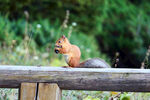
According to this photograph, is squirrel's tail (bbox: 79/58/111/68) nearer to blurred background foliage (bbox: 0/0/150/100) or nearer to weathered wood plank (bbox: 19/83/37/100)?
weathered wood plank (bbox: 19/83/37/100)

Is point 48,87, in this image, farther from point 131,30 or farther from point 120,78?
point 131,30

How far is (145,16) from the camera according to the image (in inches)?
409

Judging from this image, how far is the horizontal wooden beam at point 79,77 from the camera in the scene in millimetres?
2115

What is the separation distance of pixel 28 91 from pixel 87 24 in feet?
21.7

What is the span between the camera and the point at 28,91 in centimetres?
213

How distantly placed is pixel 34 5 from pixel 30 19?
1.98ft

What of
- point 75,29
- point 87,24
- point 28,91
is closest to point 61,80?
point 28,91

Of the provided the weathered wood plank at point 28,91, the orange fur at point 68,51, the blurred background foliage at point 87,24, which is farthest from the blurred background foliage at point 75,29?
the weathered wood plank at point 28,91

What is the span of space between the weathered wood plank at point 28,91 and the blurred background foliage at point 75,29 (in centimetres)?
263

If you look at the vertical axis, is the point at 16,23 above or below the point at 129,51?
above

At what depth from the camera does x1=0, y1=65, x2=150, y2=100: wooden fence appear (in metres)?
2.12

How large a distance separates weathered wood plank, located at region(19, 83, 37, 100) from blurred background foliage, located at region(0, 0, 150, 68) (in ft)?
11.4

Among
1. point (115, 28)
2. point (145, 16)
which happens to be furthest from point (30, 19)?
point (145, 16)

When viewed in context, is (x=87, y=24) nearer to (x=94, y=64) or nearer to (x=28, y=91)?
(x=94, y=64)
